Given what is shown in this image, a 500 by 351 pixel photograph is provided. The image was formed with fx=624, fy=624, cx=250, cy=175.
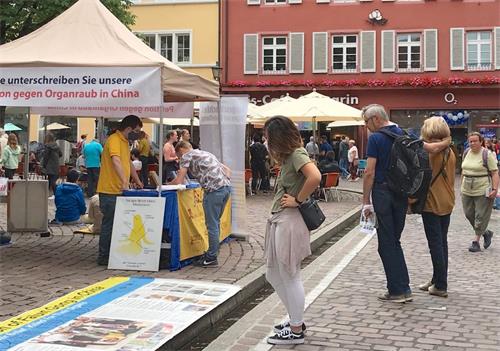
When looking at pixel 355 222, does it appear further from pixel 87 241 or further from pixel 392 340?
pixel 392 340

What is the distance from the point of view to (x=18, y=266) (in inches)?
291

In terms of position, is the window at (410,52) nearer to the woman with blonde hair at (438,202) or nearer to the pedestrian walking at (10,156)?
the pedestrian walking at (10,156)

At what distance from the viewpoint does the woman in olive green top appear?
4672 mm

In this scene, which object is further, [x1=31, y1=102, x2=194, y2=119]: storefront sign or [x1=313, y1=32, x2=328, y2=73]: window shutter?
[x1=313, y1=32, x2=328, y2=73]: window shutter

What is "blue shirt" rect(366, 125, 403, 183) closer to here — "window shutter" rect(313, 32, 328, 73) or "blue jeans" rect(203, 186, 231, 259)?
"blue jeans" rect(203, 186, 231, 259)

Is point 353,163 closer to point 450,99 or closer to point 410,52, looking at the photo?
point 450,99

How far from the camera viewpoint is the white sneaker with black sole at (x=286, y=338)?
15.6 ft

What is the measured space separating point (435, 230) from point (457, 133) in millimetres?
25510

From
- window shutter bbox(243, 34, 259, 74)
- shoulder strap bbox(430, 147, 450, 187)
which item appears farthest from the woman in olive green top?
window shutter bbox(243, 34, 259, 74)

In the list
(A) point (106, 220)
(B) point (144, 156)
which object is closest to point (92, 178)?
(B) point (144, 156)

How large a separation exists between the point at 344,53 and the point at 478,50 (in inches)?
251

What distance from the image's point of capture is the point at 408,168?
225 inches

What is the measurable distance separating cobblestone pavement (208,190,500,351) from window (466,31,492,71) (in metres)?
23.8

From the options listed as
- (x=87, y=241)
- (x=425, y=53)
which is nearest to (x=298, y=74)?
(x=425, y=53)
